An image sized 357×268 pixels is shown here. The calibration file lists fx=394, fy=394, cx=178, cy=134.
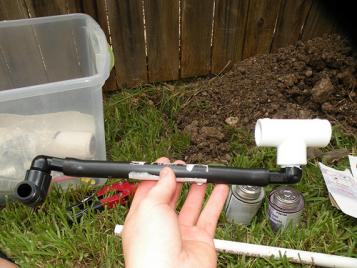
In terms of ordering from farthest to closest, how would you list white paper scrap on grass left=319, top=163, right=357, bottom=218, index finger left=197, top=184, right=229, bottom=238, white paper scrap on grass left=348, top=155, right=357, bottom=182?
white paper scrap on grass left=348, top=155, right=357, bottom=182 < white paper scrap on grass left=319, top=163, right=357, bottom=218 < index finger left=197, top=184, right=229, bottom=238

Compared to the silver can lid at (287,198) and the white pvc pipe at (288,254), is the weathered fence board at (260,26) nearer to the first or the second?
the silver can lid at (287,198)

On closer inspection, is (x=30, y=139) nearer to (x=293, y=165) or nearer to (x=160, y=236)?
(x=160, y=236)

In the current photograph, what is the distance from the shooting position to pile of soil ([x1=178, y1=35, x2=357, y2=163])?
189cm

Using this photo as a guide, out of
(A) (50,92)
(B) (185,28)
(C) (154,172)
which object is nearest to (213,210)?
(C) (154,172)

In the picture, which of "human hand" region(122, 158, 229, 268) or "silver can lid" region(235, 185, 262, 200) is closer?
"human hand" region(122, 158, 229, 268)

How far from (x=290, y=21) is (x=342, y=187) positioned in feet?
3.05

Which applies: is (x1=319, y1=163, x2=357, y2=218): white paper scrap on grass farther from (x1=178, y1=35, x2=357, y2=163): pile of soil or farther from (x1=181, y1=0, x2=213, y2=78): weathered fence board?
(x1=181, y1=0, x2=213, y2=78): weathered fence board

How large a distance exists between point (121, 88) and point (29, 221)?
89 cm

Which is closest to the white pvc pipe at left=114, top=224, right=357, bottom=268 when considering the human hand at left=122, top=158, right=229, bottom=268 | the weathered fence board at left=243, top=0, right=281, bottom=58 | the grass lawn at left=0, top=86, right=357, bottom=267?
the grass lawn at left=0, top=86, right=357, bottom=267

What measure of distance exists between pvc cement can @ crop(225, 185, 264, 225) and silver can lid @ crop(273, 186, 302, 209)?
0.18ft

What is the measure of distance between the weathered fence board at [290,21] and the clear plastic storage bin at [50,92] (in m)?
0.98

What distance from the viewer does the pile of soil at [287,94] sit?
1887 mm

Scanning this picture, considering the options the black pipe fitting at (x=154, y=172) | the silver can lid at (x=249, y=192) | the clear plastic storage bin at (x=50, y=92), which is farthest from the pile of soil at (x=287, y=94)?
the black pipe fitting at (x=154, y=172)

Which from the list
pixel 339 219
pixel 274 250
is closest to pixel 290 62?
pixel 339 219
